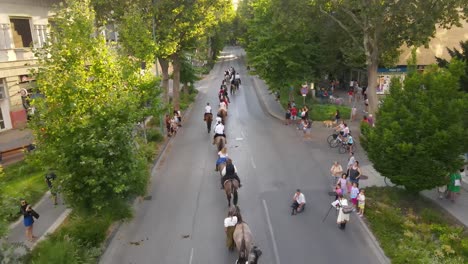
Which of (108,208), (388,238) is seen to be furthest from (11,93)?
(388,238)

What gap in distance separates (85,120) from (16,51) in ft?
57.6

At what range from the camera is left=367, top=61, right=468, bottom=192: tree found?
13297 millimetres

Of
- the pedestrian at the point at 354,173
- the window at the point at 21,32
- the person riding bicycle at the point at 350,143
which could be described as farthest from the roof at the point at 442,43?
the window at the point at 21,32

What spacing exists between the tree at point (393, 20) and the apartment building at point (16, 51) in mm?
19194

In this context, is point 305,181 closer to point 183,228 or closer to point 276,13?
point 183,228

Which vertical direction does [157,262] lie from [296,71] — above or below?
below

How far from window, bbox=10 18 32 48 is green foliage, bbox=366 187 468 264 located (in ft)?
77.6

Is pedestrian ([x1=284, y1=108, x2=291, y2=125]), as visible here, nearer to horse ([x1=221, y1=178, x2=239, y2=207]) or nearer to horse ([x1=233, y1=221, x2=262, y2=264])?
horse ([x1=221, y1=178, x2=239, y2=207])

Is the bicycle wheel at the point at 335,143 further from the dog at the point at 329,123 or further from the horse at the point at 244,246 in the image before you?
the horse at the point at 244,246

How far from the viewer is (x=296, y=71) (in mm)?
28875

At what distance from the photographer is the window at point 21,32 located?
82.1 ft

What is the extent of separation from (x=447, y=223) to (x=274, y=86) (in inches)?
697

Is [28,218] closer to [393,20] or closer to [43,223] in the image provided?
[43,223]

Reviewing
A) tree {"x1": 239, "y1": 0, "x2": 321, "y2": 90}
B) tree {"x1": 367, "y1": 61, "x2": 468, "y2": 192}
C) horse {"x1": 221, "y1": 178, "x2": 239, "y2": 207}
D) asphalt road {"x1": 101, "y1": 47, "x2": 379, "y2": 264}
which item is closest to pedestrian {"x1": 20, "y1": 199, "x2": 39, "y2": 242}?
asphalt road {"x1": 101, "y1": 47, "x2": 379, "y2": 264}
